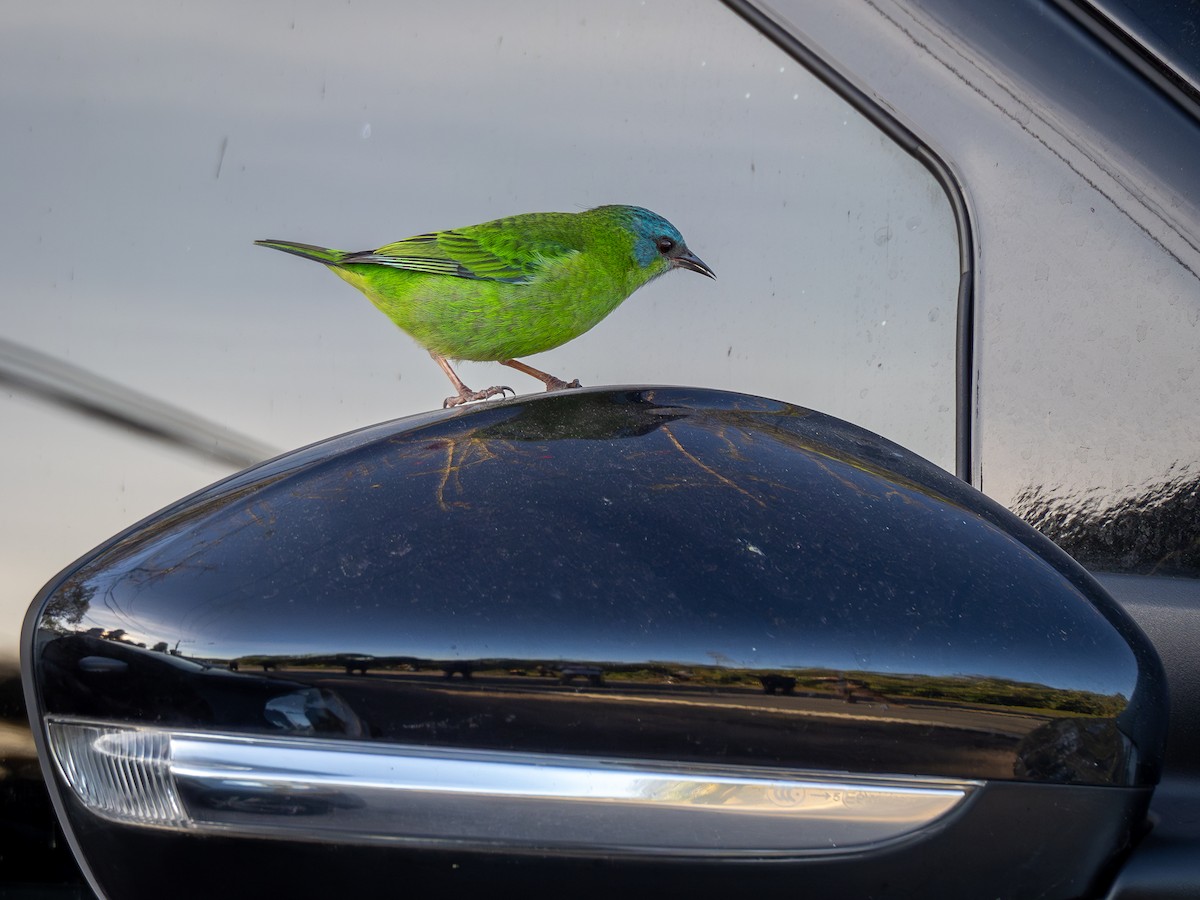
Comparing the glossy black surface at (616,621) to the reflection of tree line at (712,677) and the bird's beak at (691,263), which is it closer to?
the reflection of tree line at (712,677)

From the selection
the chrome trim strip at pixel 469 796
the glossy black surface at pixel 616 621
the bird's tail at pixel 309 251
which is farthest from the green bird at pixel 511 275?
the chrome trim strip at pixel 469 796

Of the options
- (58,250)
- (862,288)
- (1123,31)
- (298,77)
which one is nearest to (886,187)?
(862,288)

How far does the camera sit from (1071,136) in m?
1.29

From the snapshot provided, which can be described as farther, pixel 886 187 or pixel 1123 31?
pixel 886 187

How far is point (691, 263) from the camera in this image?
5.29ft

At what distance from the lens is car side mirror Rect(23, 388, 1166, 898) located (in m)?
0.72

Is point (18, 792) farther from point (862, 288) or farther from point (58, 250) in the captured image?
point (862, 288)

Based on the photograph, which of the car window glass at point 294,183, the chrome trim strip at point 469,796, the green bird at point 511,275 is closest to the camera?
the chrome trim strip at point 469,796

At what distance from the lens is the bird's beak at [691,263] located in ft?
5.12

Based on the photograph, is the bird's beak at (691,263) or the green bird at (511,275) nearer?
the bird's beak at (691,263)

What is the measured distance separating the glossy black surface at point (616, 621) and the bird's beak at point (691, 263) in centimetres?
74

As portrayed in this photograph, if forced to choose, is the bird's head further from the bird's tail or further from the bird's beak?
the bird's tail

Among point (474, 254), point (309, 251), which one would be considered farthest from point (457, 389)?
point (474, 254)

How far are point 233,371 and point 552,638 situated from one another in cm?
96
